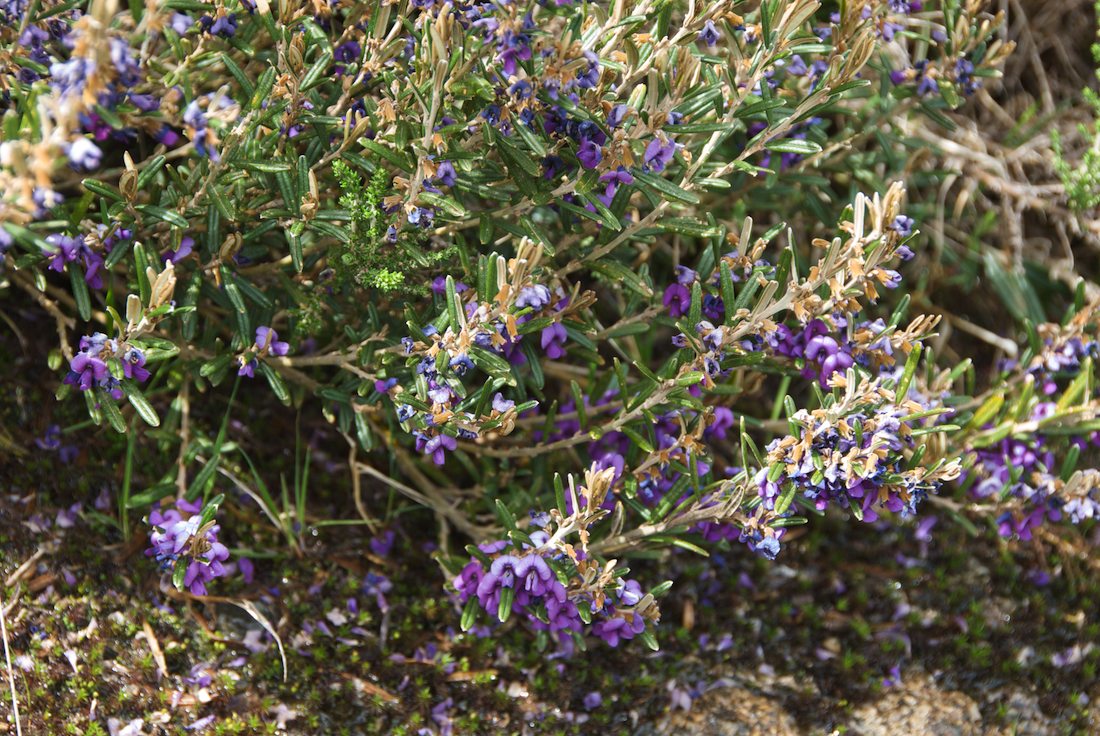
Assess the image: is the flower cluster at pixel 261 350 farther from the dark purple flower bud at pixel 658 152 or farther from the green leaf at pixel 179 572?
the dark purple flower bud at pixel 658 152

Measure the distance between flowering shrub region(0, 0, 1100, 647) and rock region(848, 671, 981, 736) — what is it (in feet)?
1.99

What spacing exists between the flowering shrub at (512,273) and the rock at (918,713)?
607 millimetres

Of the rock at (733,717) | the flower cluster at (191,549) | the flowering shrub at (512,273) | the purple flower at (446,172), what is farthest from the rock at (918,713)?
the purple flower at (446,172)

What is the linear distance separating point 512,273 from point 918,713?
206 cm

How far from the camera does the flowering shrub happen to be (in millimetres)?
2400

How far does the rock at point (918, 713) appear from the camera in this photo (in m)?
3.21

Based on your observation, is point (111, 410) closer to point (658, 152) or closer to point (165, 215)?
point (165, 215)

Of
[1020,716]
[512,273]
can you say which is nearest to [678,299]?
[512,273]

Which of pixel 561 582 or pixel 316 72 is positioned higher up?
pixel 316 72

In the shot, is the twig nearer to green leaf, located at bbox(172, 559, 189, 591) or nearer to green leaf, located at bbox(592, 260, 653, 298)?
green leaf, located at bbox(172, 559, 189, 591)

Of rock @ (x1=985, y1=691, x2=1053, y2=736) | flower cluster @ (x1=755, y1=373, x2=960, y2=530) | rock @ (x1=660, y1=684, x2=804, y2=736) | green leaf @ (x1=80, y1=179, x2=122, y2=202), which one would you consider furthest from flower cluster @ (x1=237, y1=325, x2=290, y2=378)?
rock @ (x1=985, y1=691, x2=1053, y2=736)

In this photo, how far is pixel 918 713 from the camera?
3.25m

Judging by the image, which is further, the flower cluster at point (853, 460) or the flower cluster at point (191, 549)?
the flower cluster at point (191, 549)

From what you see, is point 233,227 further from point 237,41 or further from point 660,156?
point 660,156
